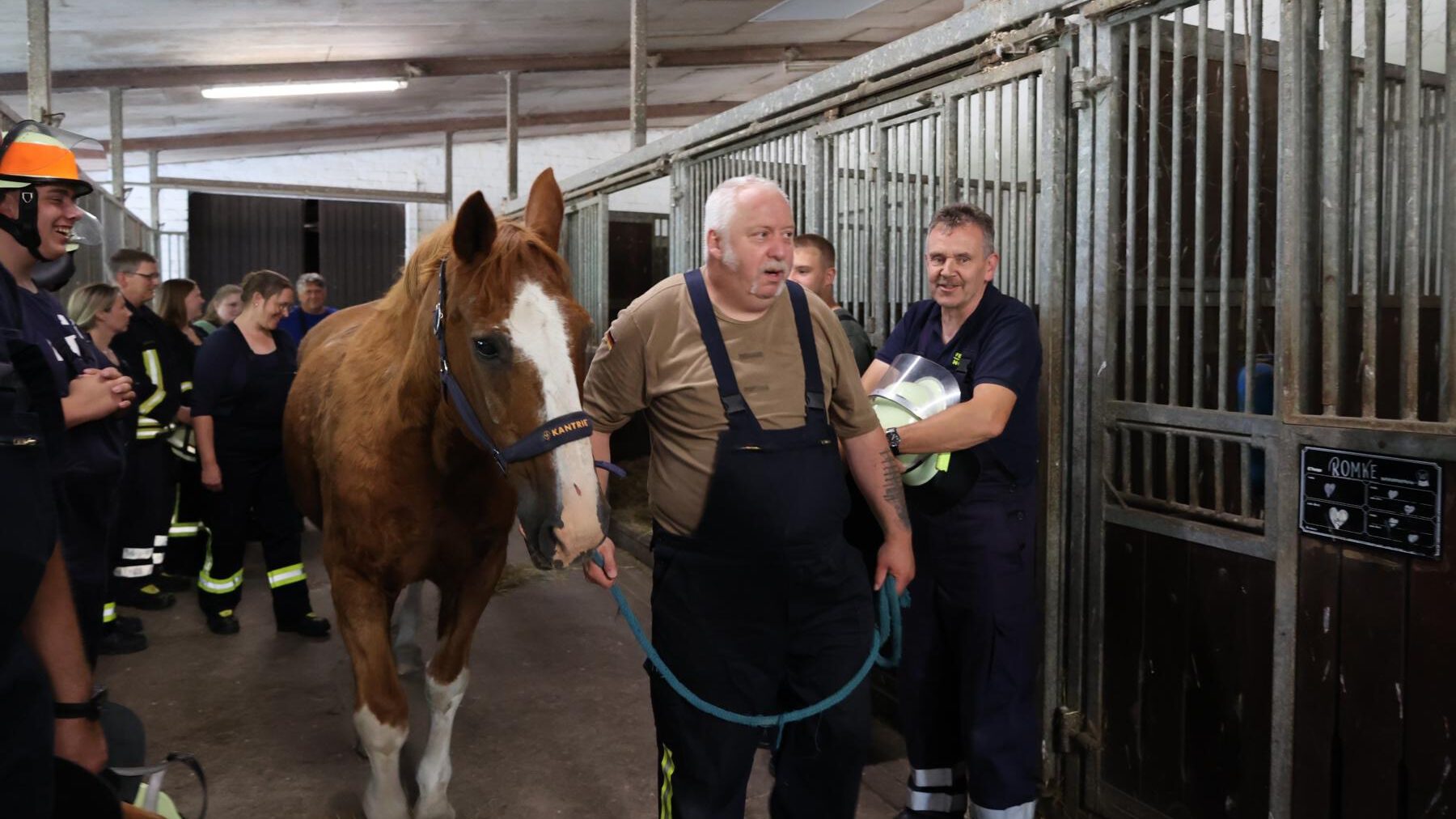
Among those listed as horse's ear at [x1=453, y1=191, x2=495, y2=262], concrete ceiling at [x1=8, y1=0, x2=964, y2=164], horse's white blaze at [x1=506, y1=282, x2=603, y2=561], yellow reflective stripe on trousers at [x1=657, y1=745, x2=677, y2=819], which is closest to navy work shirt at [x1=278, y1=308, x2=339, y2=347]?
concrete ceiling at [x1=8, y1=0, x2=964, y2=164]

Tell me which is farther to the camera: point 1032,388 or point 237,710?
point 237,710

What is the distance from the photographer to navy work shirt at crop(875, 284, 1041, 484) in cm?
243

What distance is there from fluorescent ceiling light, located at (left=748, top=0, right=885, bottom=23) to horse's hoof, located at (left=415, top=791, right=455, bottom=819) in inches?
247

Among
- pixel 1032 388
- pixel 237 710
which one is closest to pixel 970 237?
pixel 1032 388

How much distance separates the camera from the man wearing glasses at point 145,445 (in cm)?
454

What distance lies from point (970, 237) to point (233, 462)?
3606 mm

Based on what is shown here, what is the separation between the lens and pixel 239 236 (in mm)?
13211

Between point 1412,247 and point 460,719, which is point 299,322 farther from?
point 1412,247

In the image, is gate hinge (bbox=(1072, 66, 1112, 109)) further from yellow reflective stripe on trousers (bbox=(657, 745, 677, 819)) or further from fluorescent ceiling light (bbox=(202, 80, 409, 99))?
fluorescent ceiling light (bbox=(202, 80, 409, 99))

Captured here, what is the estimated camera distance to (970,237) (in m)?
2.49

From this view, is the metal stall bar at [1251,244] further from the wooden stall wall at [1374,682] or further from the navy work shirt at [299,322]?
the navy work shirt at [299,322]

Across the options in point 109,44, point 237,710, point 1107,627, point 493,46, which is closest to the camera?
point 1107,627

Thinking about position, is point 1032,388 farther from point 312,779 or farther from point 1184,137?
point 312,779

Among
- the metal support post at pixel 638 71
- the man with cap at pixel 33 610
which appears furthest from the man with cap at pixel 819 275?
the metal support post at pixel 638 71
